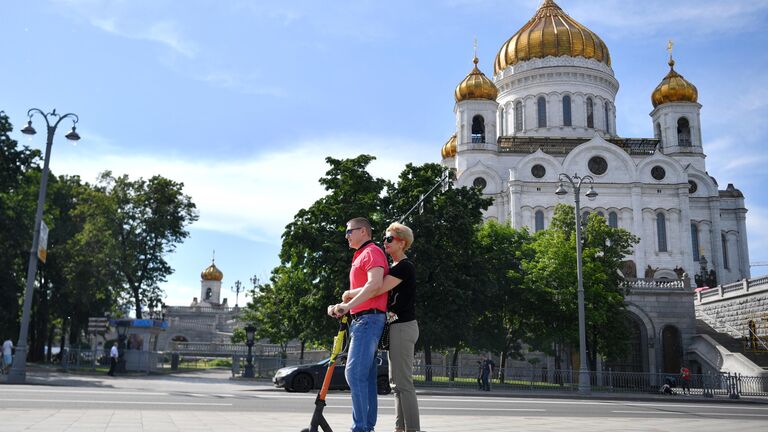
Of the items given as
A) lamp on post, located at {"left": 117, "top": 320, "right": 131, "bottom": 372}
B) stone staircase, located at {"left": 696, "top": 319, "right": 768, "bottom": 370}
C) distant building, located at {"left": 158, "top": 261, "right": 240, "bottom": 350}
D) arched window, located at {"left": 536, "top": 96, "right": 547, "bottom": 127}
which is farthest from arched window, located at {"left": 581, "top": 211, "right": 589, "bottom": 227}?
distant building, located at {"left": 158, "top": 261, "right": 240, "bottom": 350}

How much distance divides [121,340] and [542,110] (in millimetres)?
46651

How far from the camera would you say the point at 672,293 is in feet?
130

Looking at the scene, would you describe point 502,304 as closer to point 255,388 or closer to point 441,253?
point 441,253

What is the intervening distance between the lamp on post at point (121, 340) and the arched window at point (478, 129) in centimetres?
3830

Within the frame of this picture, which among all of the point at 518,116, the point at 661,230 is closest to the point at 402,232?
the point at 661,230

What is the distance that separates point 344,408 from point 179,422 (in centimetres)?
393

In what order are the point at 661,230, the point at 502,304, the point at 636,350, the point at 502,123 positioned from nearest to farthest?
the point at 502,304, the point at 636,350, the point at 661,230, the point at 502,123

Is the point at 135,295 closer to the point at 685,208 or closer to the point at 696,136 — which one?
the point at 685,208

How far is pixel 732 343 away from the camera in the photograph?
37.9m

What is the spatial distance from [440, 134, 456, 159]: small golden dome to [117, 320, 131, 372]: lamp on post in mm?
43341

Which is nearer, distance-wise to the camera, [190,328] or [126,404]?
[126,404]

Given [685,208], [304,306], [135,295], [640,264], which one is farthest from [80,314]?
[685,208]

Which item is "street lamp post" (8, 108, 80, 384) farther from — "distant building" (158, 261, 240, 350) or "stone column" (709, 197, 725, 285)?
"stone column" (709, 197, 725, 285)

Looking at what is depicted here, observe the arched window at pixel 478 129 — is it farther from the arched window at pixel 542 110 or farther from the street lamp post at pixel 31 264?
the street lamp post at pixel 31 264
